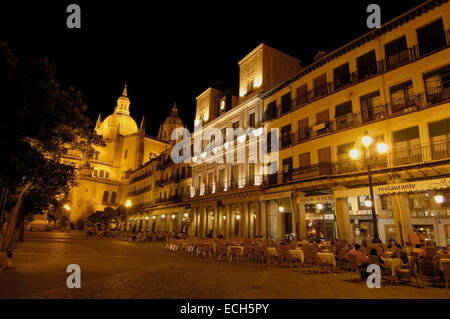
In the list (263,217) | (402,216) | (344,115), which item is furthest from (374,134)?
(263,217)

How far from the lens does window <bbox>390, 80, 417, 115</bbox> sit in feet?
48.5

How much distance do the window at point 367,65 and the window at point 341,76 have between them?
32.2 inches

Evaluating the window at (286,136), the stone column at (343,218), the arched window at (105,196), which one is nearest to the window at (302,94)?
the window at (286,136)

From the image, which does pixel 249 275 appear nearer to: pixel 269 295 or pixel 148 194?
pixel 269 295

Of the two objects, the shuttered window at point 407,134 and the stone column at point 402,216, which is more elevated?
the shuttered window at point 407,134

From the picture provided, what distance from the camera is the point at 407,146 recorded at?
573 inches

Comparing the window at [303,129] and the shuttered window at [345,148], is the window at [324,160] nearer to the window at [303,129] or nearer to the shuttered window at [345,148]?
the shuttered window at [345,148]

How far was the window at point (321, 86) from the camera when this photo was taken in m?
19.4

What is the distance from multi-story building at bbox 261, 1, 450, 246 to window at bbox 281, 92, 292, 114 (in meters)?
0.08

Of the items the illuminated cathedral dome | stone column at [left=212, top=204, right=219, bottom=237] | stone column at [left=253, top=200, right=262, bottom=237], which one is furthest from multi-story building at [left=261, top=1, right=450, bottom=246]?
the illuminated cathedral dome

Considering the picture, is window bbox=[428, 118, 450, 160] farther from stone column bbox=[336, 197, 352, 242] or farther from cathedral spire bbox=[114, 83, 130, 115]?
cathedral spire bbox=[114, 83, 130, 115]

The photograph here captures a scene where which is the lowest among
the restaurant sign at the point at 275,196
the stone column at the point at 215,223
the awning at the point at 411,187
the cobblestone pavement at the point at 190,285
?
the cobblestone pavement at the point at 190,285

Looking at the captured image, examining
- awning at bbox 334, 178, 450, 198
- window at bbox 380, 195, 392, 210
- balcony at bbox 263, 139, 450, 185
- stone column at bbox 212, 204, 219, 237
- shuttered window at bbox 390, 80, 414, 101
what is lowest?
stone column at bbox 212, 204, 219, 237
